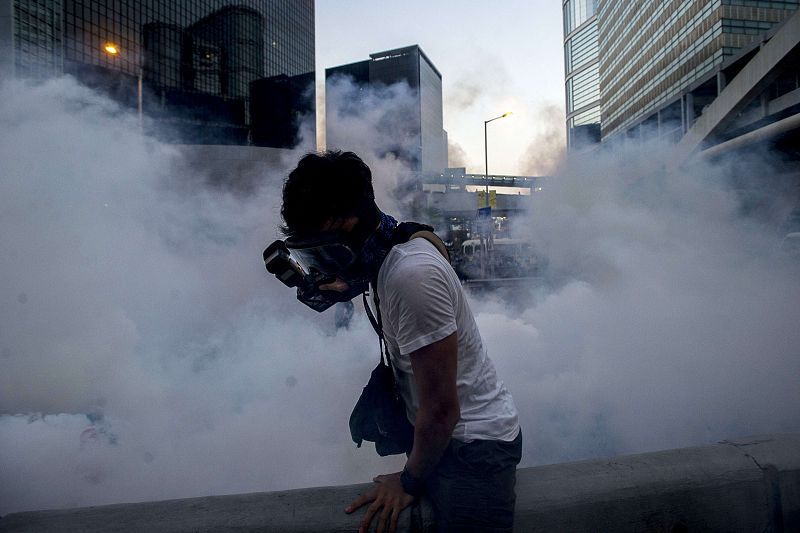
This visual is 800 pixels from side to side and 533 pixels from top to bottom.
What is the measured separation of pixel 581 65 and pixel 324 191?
305 feet

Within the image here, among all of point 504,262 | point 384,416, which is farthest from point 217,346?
point 504,262

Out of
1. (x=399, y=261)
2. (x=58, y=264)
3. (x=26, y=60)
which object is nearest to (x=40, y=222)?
(x=58, y=264)

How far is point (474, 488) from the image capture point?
1134mm

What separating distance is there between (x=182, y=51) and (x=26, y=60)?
29.0 metres

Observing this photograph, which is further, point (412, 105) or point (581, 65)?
point (581, 65)

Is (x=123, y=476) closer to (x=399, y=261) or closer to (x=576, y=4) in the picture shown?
(x=399, y=261)

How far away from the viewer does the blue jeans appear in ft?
3.66

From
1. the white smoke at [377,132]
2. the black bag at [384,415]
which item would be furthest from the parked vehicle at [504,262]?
the black bag at [384,415]

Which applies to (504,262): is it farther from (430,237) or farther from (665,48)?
(665,48)

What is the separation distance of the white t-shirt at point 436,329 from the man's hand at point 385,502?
162mm

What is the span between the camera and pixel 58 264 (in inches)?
187

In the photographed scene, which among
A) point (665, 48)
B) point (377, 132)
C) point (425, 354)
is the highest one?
point (665, 48)

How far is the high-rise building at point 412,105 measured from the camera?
8016mm

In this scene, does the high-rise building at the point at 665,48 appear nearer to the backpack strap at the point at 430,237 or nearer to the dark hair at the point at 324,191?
the backpack strap at the point at 430,237
